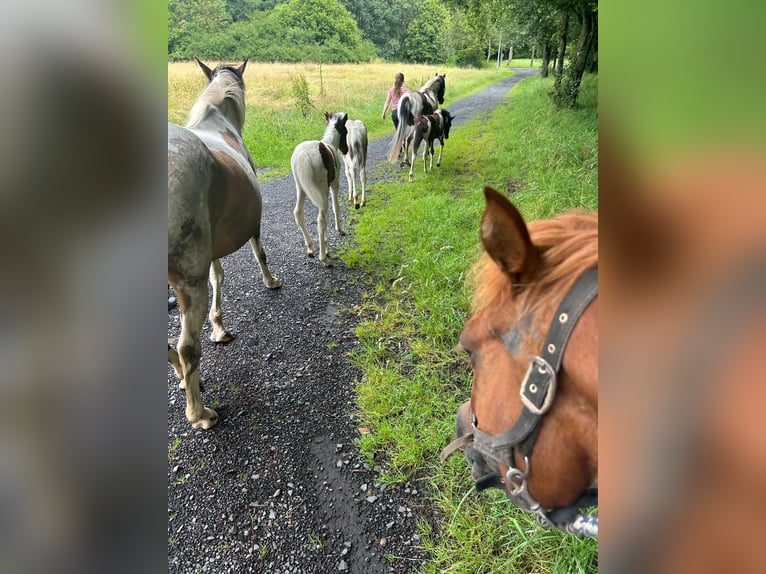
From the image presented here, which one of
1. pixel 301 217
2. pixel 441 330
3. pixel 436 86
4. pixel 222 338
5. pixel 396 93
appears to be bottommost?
pixel 222 338

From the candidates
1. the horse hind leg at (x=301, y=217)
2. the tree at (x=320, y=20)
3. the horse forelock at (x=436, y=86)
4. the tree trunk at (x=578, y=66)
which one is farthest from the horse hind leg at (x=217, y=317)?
the tree trunk at (x=578, y=66)

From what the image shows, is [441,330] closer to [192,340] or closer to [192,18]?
[192,340]

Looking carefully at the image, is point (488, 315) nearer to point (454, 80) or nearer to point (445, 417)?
Result: point (445, 417)

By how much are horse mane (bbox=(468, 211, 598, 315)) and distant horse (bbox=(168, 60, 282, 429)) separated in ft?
6.00

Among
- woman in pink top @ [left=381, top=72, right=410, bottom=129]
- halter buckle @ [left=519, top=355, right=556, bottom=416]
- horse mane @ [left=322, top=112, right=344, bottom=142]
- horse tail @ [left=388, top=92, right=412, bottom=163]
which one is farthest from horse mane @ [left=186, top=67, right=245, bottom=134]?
woman in pink top @ [left=381, top=72, right=410, bottom=129]

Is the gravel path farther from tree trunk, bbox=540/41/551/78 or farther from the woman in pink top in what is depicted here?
tree trunk, bbox=540/41/551/78

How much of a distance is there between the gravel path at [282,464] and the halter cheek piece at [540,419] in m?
1.25

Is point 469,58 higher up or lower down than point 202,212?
higher up

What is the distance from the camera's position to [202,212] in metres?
2.34

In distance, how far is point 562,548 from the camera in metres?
1.86

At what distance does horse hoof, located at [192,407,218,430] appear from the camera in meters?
2.73

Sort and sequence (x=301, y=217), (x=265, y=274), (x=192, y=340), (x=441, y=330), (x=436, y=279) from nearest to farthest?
1. (x=192, y=340)
2. (x=441, y=330)
3. (x=436, y=279)
4. (x=265, y=274)
5. (x=301, y=217)

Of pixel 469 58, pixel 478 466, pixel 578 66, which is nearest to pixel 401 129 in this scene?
pixel 578 66

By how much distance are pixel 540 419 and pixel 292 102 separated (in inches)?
461
